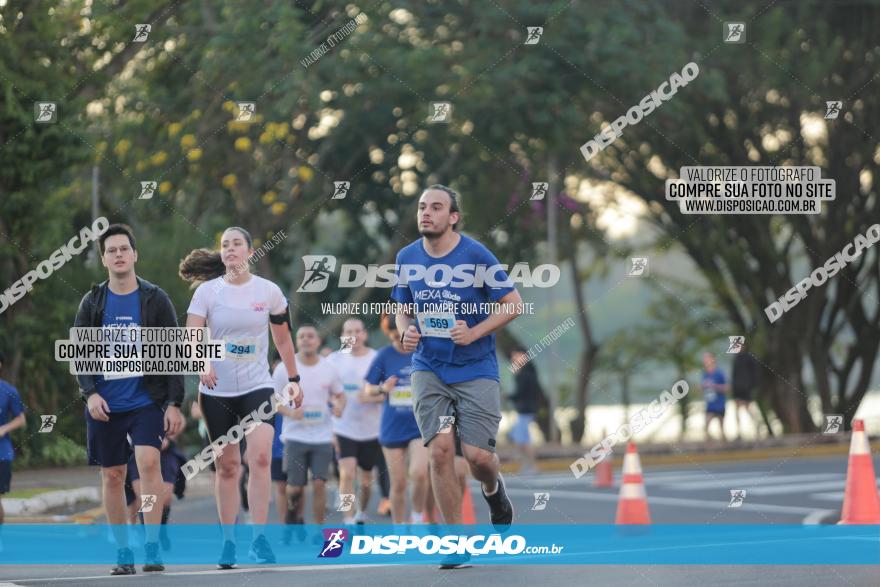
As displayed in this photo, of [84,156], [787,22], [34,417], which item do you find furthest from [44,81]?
[787,22]

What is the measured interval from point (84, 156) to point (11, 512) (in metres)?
5.85

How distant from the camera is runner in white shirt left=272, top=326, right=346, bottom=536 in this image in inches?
556

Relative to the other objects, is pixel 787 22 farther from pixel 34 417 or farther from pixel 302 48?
pixel 34 417

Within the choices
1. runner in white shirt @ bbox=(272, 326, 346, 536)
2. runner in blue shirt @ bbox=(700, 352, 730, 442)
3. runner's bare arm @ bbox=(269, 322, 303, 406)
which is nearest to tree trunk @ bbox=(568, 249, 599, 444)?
runner in blue shirt @ bbox=(700, 352, 730, 442)

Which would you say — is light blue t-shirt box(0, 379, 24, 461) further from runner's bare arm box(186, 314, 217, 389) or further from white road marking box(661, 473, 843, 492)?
white road marking box(661, 473, 843, 492)

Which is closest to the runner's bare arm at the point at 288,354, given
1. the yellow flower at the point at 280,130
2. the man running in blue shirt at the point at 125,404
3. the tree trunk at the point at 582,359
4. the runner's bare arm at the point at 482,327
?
the man running in blue shirt at the point at 125,404

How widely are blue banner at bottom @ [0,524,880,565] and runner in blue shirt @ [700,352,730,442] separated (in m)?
13.0

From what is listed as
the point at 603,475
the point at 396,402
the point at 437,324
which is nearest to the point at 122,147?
the point at 603,475

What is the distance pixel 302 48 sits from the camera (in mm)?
23516

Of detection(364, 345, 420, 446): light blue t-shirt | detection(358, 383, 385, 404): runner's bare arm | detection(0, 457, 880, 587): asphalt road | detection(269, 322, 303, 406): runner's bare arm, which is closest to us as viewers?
detection(0, 457, 880, 587): asphalt road

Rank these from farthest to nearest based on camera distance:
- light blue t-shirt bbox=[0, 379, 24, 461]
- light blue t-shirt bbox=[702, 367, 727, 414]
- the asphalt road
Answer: light blue t-shirt bbox=[702, 367, 727, 414] → light blue t-shirt bbox=[0, 379, 24, 461] → the asphalt road

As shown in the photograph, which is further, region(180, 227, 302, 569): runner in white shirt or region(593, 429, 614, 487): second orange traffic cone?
region(593, 429, 614, 487): second orange traffic cone

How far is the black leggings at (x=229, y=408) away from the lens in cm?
1000

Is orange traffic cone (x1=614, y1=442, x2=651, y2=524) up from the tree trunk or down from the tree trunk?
down
